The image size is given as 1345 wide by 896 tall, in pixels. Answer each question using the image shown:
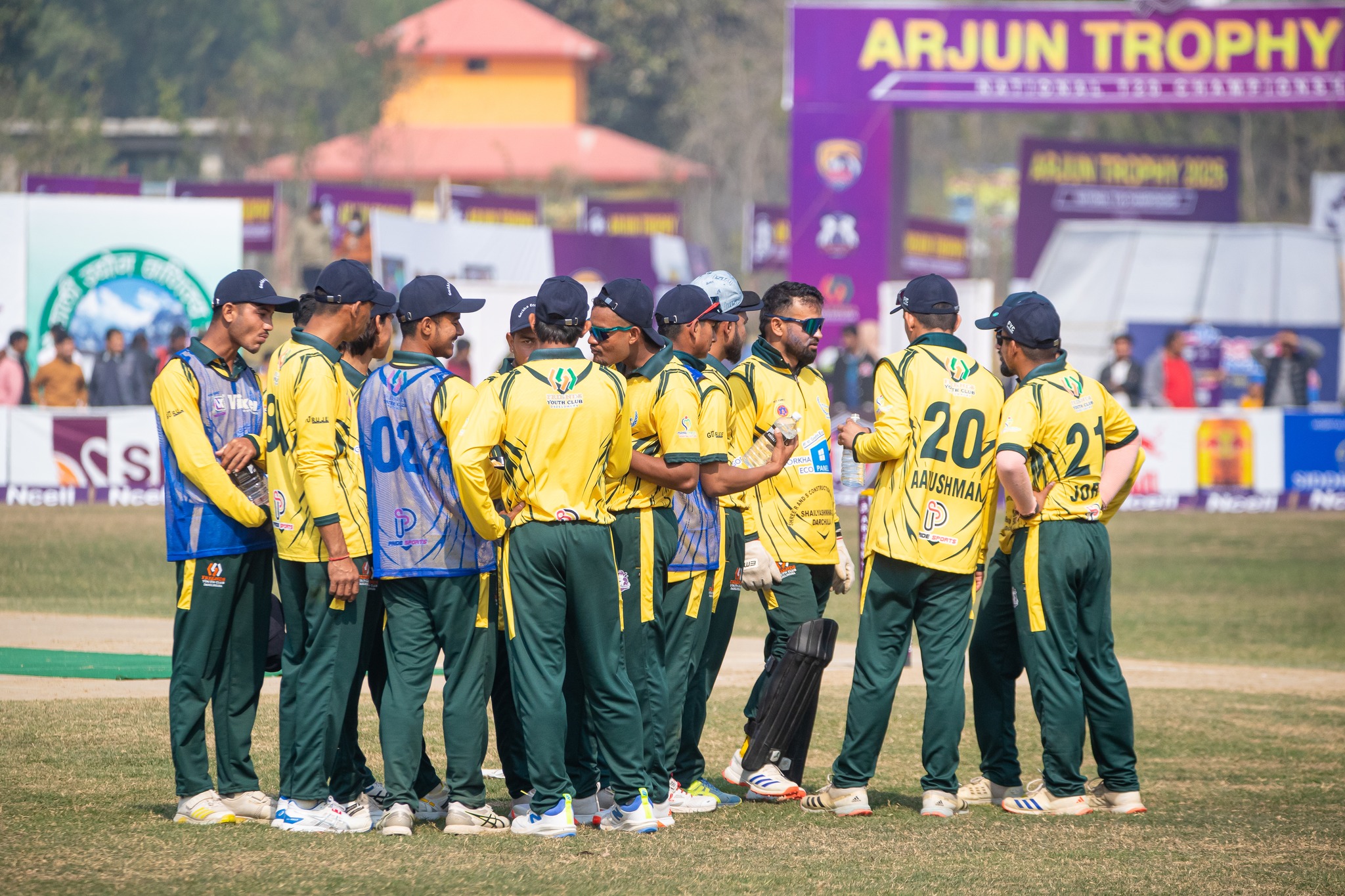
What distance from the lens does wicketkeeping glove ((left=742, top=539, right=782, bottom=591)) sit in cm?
710

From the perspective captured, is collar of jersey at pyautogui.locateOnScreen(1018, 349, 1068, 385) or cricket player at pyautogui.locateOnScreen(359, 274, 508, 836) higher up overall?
collar of jersey at pyautogui.locateOnScreen(1018, 349, 1068, 385)

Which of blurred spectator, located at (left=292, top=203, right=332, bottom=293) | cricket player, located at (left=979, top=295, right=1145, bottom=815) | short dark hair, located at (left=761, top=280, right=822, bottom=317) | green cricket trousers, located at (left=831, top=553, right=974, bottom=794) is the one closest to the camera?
green cricket trousers, located at (left=831, top=553, right=974, bottom=794)

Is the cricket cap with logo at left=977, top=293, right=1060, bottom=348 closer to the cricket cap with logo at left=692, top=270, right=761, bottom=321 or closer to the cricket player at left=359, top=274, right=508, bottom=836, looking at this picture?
the cricket cap with logo at left=692, top=270, right=761, bottom=321

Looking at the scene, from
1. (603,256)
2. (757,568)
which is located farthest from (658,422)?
(603,256)

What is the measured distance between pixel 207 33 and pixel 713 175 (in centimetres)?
2358

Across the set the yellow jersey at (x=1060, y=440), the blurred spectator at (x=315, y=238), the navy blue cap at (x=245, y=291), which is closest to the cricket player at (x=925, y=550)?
the yellow jersey at (x=1060, y=440)

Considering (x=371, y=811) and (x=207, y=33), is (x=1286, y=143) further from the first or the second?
(x=371, y=811)

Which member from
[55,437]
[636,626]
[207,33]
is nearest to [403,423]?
[636,626]

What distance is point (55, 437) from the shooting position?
18203mm

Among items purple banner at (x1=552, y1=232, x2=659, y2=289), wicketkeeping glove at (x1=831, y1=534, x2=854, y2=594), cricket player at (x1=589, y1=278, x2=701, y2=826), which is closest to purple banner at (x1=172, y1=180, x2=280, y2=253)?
purple banner at (x1=552, y1=232, x2=659, y2=289)

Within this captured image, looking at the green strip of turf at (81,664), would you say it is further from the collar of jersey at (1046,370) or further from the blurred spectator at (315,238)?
the blurred spectator at (315,238)

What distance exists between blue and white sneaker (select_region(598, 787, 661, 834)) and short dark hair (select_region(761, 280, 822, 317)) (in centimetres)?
241

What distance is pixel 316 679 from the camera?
620 cm

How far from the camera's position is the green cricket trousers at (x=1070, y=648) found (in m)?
6.97
